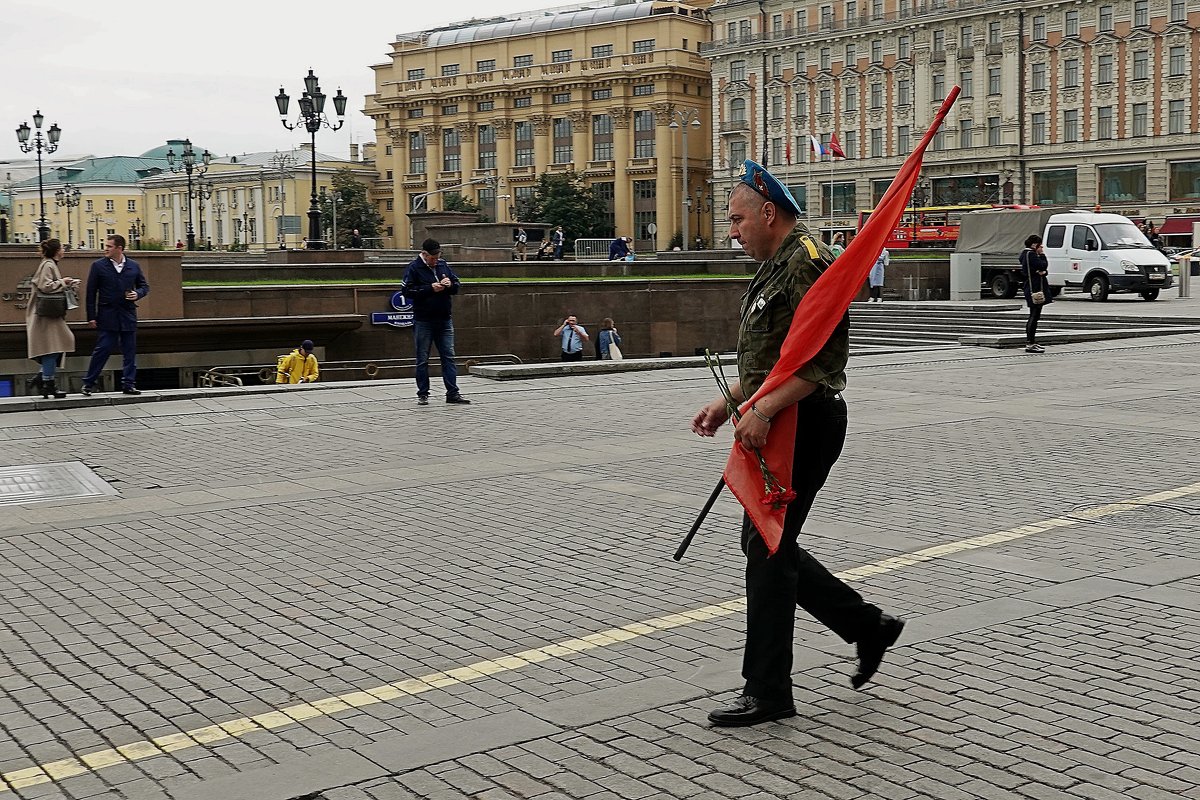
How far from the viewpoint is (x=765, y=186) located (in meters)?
4.45

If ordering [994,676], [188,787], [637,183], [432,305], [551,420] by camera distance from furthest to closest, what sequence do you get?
[637,183] → [432,305] → [551,420] → [994,676] → [188,787]

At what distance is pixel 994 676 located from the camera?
4.96 meters

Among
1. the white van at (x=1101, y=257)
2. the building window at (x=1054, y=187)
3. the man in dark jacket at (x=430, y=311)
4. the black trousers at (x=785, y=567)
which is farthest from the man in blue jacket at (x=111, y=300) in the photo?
the building window at (x=1054, y=187)

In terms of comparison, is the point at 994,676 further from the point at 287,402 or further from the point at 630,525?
the point at 287,402

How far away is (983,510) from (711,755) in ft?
15.0

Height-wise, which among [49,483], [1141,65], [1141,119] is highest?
[1141,65]

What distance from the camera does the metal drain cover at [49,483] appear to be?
9227 millimetres

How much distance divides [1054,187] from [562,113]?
49.2 m

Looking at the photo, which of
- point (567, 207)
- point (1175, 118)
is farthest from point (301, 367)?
point (567, 207)

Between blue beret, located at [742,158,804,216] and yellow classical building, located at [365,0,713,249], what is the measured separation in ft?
340

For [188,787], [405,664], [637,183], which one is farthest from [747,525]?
[637,183]

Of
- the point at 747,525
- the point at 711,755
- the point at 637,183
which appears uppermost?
the point at 637,183

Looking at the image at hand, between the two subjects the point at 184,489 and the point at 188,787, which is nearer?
the point at 188,787

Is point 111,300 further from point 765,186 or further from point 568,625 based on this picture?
point 765,186
